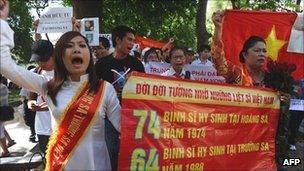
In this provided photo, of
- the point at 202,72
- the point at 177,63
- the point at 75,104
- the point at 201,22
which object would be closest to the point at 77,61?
the point at 75,104

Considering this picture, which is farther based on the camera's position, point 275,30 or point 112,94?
point 275,30

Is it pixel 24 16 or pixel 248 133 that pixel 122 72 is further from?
pixel 24 16

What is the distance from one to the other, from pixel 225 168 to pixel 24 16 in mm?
33214

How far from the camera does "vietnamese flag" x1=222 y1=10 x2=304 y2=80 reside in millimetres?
5637

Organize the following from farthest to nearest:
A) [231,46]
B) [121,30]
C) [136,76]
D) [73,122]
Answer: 1. [231,46]
2. [121,30]
3. [136,76]
4. [73,122]

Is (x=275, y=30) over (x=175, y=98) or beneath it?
over

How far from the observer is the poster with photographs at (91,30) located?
20.9ft

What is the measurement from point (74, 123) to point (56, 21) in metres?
2.82

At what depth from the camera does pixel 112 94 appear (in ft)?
11.4

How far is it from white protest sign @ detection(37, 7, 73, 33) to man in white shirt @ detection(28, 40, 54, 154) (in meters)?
0.28

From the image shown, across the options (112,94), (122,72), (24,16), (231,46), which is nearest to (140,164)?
(112,94)

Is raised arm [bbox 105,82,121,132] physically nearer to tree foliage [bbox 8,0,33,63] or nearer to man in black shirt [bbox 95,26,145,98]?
man in black shirt [bbox 95,26,145,98]

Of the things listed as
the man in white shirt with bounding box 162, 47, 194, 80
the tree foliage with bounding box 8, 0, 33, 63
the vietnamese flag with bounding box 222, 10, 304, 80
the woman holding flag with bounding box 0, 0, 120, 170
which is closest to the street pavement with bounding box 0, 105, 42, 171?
the man in white shirt with bounding box 162, 47, 194, 80

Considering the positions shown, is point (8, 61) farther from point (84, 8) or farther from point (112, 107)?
point (84, 8)
